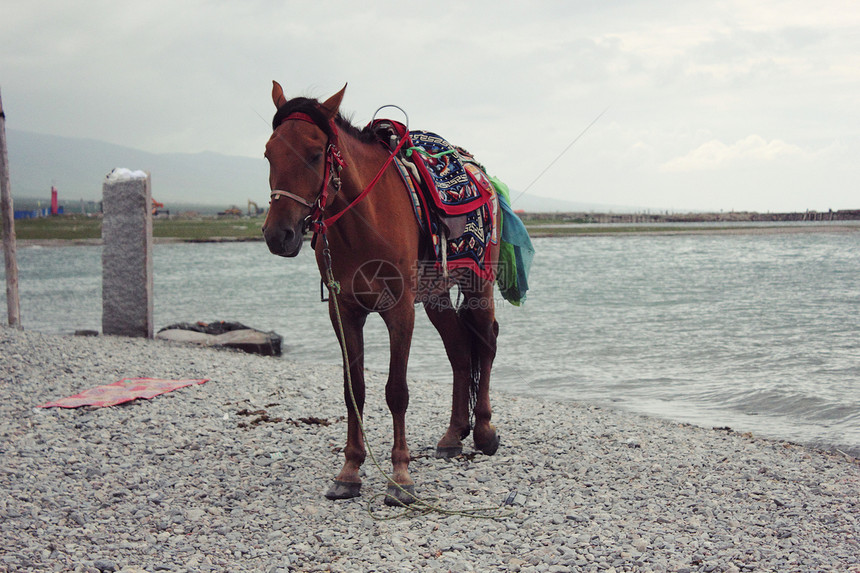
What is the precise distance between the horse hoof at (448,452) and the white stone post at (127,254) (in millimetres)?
7764

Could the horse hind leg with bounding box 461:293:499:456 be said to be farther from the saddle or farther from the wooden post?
the wooden post

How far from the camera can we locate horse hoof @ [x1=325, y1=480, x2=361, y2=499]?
4590 millimetres

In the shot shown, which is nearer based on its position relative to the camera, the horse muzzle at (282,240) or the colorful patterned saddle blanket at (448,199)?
the horse muzzle at (282,240)

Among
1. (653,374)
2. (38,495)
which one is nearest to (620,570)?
(38,495)

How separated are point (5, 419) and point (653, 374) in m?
8.85

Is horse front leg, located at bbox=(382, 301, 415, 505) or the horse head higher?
the horse head

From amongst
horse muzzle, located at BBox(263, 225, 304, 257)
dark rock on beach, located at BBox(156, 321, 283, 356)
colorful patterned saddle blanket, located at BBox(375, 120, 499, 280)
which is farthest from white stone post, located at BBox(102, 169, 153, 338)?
horse muzzle, located at BBox(263, 225, 304, 257)

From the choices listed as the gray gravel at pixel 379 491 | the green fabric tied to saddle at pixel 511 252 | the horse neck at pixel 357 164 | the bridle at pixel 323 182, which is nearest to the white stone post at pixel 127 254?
the gray gravel at pixel 379 491

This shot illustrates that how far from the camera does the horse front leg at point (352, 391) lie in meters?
4.43

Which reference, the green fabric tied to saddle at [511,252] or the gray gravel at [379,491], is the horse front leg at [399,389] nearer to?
the gray gravel at [379,491]

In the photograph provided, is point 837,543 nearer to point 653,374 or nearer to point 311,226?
point 311,226

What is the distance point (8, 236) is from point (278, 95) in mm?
9349

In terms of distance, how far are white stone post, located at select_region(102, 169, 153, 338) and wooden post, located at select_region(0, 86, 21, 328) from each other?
1.36 metres

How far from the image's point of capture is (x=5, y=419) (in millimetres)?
6027
